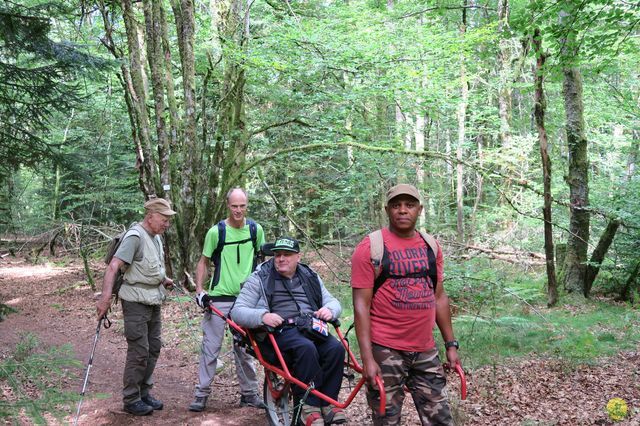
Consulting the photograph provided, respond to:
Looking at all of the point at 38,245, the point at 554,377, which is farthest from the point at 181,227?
the point at 38,245

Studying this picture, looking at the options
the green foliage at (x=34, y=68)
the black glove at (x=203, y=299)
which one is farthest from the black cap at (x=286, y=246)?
the green foliage at (x=34, y=68)

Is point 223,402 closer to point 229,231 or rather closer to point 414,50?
point 229,231

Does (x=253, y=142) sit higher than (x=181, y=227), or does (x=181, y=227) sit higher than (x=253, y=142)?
(x=253, y=142)

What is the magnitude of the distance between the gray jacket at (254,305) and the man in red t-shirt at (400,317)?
38.6 inches

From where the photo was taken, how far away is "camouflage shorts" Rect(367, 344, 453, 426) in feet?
11.1

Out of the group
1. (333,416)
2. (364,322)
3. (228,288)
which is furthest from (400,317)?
(228,288)

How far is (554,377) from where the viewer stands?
654 cm

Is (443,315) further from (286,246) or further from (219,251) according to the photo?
(219,251)

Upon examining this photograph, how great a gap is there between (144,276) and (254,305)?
1452mm

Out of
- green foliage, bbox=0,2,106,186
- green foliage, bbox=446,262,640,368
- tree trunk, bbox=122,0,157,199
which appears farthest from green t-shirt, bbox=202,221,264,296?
tree trunk, bbox=122,0,157,199

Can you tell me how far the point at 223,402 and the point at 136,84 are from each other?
8.46 meters

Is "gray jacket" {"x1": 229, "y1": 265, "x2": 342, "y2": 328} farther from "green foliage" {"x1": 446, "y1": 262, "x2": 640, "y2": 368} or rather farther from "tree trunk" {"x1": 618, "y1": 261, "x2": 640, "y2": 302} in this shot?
"tree trunk" {"x1": 618, "y1": 261, "x2": 640, "y2": 302}

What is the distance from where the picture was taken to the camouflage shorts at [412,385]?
3385 mm

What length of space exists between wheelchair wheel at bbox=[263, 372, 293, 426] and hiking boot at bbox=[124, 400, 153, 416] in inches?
54.3
